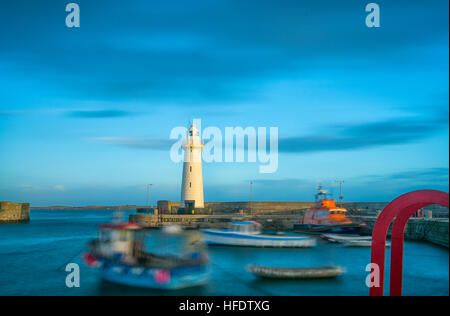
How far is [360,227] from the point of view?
1313 inches

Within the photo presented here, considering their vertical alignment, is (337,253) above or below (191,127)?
below

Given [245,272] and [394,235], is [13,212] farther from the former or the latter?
[394,235]

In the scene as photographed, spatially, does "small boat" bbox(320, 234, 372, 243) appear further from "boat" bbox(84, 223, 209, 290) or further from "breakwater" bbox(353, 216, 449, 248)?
"boat" bbox(84, 223, 209, 290)

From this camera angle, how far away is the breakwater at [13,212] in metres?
63.2

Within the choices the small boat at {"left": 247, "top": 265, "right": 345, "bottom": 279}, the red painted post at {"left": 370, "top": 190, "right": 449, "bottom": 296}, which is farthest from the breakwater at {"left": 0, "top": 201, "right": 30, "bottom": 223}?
the red painted post at {"left": 370, "top": 190, "right": 449, "bottom": 296}

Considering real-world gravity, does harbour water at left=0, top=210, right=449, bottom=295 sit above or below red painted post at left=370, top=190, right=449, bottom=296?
below

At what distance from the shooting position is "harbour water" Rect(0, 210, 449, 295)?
16391 millimetres

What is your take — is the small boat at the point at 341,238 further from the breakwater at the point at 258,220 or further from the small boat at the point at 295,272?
the small boat at the point at 295,272

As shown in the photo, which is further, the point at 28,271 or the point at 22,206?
the point at 22,206

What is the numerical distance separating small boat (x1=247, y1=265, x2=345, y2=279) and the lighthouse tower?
23.4m

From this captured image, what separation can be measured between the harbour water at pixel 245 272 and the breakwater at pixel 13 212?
33.8 meters
